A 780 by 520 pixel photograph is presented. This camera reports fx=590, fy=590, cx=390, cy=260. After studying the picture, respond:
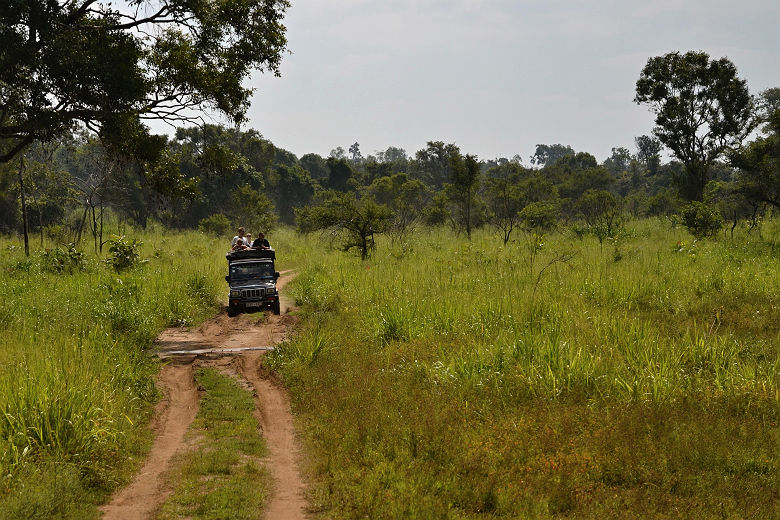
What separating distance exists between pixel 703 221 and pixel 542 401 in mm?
22721

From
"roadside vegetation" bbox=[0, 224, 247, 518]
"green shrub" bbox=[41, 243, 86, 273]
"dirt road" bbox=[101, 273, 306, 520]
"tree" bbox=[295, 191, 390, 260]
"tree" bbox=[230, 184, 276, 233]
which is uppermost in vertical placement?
"tree" bbox=[230, 184, 276, 233]

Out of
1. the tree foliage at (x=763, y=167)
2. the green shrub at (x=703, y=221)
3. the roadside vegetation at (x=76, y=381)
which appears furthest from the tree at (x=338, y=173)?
the roadside vegetation at (x=76, y=381)

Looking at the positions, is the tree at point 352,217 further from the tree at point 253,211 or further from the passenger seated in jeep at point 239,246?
the tree at point 253,211

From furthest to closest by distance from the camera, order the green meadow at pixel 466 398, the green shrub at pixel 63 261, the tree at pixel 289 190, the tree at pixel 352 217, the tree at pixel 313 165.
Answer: the tree at pixel 313 165 < the tree at pixel 289 190 < the tree at pixel 352 217 < the green shrub at pixel 63 261 < the green meadow at pixel 466 398

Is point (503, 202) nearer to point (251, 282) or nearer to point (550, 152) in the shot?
point (251, 282)

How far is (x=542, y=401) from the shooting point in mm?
7438

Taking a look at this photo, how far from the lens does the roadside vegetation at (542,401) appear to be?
5.60m

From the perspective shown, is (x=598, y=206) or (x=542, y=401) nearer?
(x=542, y=401)

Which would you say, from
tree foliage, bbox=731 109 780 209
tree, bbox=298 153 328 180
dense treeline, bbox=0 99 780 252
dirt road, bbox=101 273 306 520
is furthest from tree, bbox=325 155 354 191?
dirt road, bbox=101 273 306 520

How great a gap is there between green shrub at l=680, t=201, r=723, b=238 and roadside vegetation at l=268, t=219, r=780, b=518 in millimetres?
13170

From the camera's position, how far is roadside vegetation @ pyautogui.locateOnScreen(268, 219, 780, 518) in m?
5.60

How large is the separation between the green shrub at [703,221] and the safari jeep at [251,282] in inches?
784

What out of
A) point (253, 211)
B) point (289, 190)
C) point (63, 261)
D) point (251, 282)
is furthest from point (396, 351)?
point (289, 190)

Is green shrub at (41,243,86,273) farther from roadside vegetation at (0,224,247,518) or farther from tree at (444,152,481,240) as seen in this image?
tree at (444,152,481,240)
